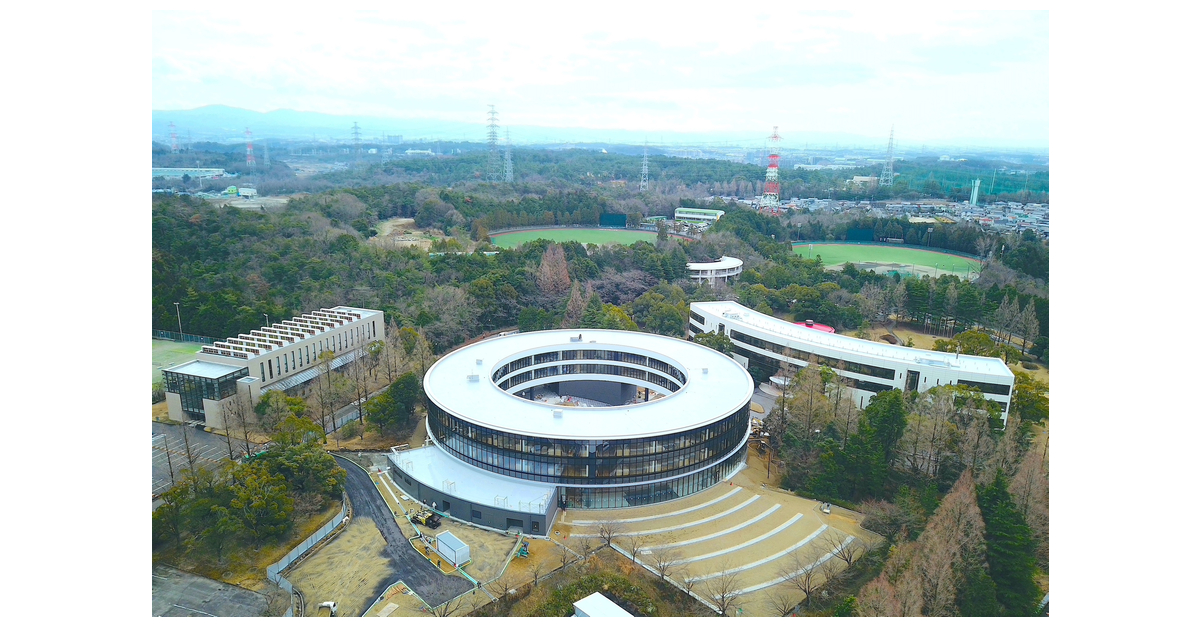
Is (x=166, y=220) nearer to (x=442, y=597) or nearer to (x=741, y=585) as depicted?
(x=442, y=597)

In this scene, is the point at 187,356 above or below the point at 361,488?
above

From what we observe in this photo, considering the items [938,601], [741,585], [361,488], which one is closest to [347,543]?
[361,488]

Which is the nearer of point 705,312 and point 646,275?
point 705,312

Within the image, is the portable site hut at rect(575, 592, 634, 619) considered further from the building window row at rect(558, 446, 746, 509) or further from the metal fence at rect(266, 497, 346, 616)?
the metal fence at rect(266, 497, 346, 616)

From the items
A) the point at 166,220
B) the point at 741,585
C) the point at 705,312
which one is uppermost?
the point at 166,220

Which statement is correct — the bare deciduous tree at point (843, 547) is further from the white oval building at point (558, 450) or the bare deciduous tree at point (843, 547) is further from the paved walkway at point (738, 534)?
the white oval building at point (558, 450)

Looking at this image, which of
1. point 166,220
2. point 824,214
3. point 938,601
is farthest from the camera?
point 824,214
